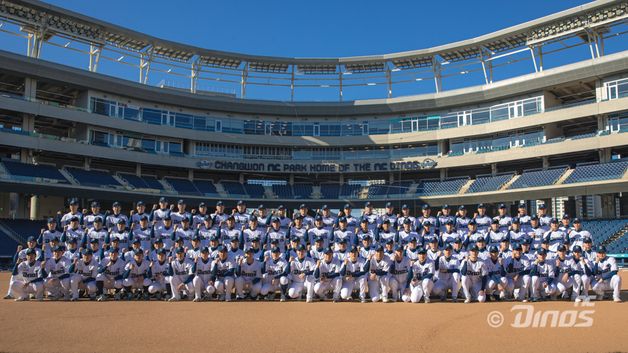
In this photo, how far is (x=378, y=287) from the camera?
47.1ft

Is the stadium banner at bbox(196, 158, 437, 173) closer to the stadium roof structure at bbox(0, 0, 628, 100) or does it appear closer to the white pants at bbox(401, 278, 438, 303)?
the stadium roof structure at bbox(0, 0, 628, 100)

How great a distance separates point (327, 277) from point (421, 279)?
8.38ft

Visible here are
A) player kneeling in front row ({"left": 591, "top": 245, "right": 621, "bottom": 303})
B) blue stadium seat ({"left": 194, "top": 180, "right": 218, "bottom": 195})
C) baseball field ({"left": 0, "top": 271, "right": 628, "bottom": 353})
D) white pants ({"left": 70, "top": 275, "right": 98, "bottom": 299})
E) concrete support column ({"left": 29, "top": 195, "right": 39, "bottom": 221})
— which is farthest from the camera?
blue stadium seat ({"left": 194, "top": 180, "right": 218, "bottom": 195})

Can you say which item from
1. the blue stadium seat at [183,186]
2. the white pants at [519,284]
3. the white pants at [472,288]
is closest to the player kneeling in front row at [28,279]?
the white pants at [472,288]

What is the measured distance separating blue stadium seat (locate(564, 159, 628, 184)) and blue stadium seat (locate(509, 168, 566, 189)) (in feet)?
3.79

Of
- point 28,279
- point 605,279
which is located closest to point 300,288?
point 28,279

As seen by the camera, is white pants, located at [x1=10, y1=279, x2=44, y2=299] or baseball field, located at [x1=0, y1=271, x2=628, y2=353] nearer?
baseball field, located at [x1=0, y1=271, x2=628, y2=353]

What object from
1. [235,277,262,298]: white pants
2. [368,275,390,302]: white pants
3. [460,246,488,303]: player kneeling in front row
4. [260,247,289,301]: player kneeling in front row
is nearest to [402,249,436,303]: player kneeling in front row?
[368,275,390,302]: white pants

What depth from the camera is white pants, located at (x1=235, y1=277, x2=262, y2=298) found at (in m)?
14.4

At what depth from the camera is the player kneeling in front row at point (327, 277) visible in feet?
46.8

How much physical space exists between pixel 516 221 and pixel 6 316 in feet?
45.9

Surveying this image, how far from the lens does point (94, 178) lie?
4138cm

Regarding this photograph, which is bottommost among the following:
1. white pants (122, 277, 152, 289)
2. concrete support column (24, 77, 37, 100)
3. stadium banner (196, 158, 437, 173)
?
white pants (122, 277, 152, 289)

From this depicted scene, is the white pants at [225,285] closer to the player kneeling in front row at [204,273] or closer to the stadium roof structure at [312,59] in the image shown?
the player kneeling in front row at [204,273]
